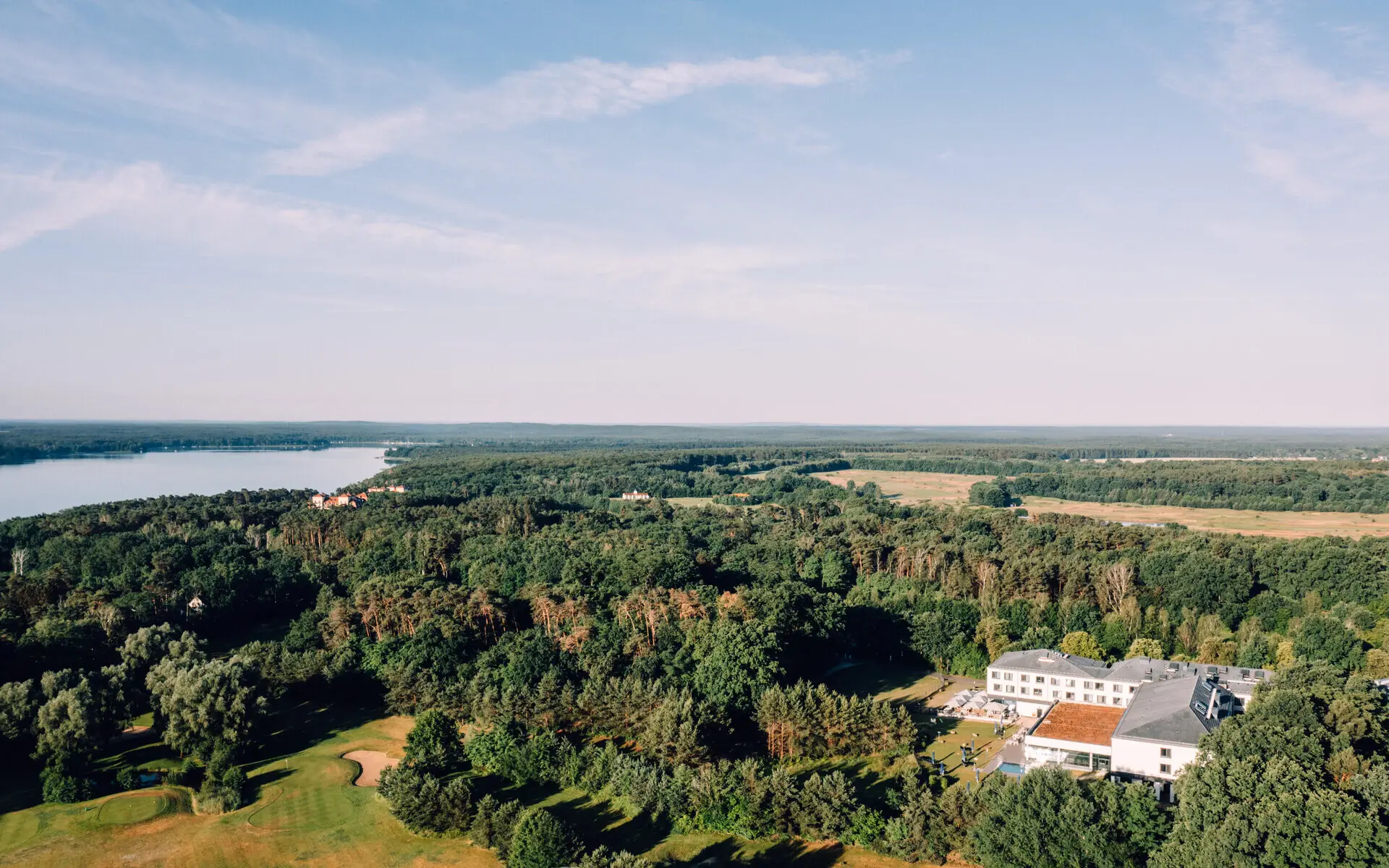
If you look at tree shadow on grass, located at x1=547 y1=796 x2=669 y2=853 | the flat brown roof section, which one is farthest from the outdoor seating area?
tree shadow on grass, located at x1=547 y1=796 x2=669 y2=853

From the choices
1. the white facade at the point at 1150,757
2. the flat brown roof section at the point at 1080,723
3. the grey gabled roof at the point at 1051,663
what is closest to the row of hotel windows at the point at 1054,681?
the grey gabled roof at the point at 1051,663

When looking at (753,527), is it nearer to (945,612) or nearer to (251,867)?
(945,612)

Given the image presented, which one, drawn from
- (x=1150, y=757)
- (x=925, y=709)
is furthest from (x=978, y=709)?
(x=1150, y=757)

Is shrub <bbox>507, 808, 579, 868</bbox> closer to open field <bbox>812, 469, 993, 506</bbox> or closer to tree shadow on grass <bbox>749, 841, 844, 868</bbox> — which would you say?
tree shadow on grass <bbox>749, 841, 844, 868</bbox>

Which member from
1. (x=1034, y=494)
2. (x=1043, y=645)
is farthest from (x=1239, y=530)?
(x=1043, y=645)

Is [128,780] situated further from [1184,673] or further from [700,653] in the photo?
[1184,673]

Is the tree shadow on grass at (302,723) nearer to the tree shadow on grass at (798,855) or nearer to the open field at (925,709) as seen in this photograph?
the tree shadow on grass at (798,855)

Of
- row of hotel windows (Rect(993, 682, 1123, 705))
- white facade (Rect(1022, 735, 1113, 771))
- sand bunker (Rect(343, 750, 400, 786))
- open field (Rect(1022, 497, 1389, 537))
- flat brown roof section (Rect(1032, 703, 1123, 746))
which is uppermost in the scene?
open field (Rect(1022, 497, 1389, 537))
